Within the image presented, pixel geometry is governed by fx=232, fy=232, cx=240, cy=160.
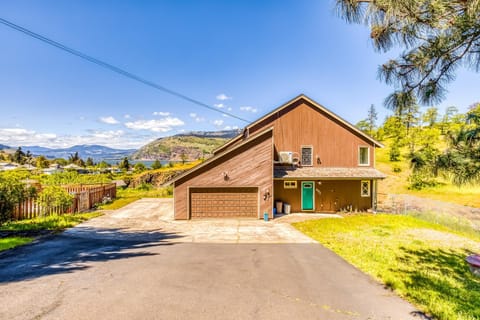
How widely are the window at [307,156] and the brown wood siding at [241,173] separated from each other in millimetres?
3989

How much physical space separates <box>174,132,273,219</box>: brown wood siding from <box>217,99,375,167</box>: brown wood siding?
2.92m

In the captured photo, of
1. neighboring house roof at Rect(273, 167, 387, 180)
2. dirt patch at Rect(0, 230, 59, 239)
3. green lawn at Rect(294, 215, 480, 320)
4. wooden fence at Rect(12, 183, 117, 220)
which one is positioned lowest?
green lawn at Rect(294, 215, 480, 320)

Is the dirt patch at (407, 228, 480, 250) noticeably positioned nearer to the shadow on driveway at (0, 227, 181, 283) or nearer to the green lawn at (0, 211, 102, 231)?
the shadow on driveway at (0, 227, 181, 283)

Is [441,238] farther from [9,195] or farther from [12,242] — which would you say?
[9,195]

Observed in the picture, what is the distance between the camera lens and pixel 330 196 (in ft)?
59.5

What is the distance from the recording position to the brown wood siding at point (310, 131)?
1842 cm

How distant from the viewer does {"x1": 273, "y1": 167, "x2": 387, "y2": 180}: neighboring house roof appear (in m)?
16.9

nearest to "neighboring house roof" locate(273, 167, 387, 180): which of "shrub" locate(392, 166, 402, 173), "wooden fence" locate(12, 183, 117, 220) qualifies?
"wooden fence" locate(12, 183, 117, 220)

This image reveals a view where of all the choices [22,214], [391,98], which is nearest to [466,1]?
[391,98]

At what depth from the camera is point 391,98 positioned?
4.46m

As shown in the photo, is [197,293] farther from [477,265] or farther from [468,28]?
[477,265]

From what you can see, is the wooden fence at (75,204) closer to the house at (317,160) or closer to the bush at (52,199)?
the bush at (52,199)

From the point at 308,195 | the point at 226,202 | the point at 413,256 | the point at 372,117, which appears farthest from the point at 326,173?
the point at 372,117

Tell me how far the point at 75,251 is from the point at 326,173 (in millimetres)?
15621
